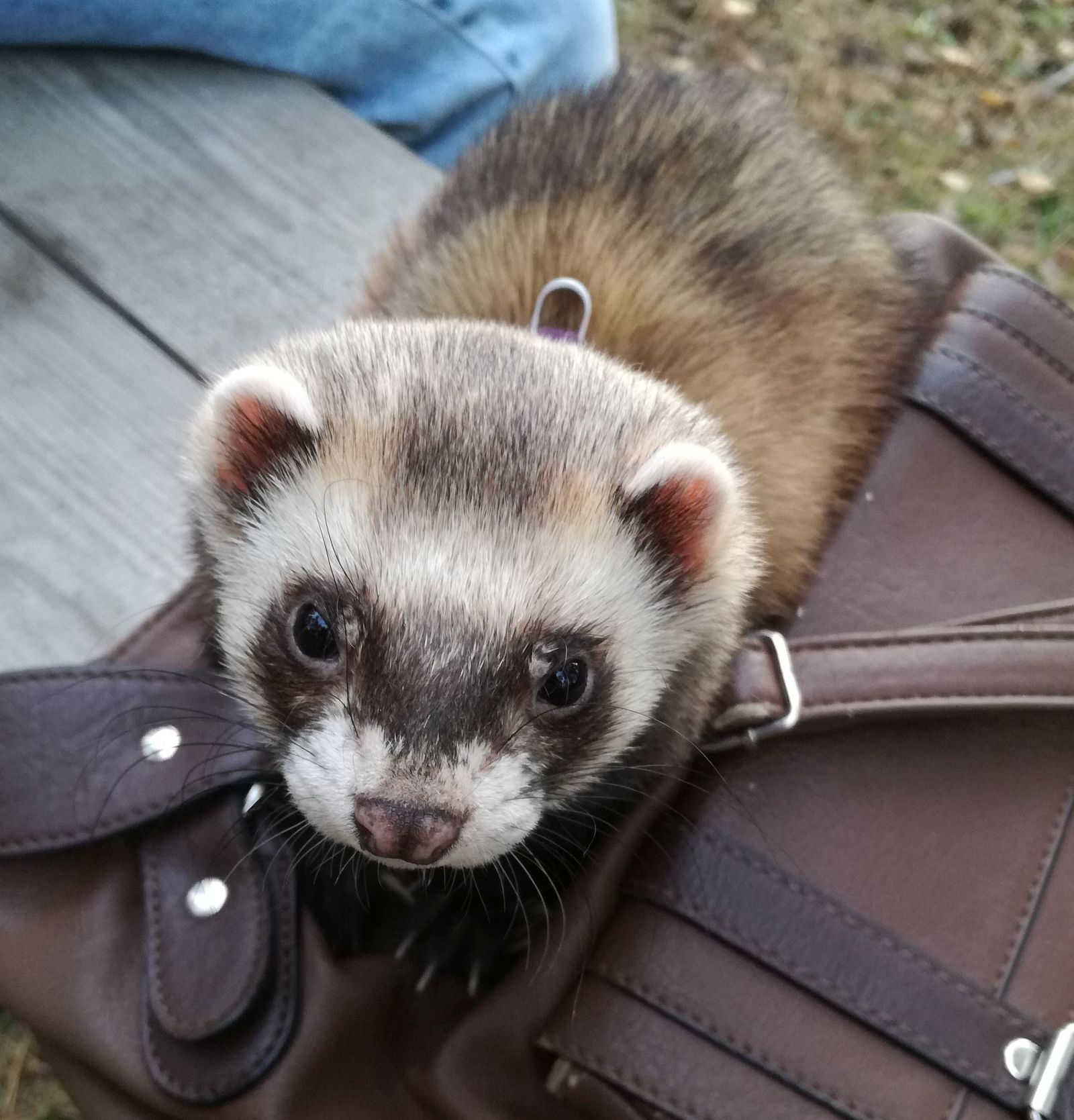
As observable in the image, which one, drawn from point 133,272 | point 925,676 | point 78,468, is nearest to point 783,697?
point 925,676

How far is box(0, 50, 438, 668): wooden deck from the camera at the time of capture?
1176 mm

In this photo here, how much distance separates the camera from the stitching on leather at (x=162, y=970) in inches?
31.5

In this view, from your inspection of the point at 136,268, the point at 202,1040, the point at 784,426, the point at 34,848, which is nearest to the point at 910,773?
the point at 784,426

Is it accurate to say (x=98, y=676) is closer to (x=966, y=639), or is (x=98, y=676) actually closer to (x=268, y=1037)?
(x=268, y=1037)

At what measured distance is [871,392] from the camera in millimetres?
1131

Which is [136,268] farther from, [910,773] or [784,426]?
[910,773]

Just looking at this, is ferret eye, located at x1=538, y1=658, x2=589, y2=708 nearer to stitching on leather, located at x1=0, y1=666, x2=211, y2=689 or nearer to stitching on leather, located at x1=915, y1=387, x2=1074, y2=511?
stitching on leather, located at x1=0, y1=666, x2=211, y2=689

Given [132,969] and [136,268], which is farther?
[136,268]

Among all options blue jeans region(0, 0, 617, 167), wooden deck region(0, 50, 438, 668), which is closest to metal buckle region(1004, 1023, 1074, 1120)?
wooden deck region(0, 50, 438, 668)

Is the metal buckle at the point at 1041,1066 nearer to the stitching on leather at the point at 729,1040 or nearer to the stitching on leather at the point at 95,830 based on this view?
the stitching on leather at the point at 729,1040

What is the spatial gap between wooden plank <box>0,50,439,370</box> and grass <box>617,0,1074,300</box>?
115 cm

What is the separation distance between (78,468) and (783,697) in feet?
2.82

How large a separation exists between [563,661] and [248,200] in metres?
0.93

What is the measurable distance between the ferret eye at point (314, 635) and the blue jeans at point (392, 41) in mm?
985
